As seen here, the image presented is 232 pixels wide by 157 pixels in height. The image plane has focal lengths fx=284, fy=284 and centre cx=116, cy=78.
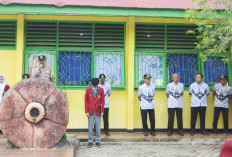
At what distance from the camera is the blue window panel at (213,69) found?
8.74 metres

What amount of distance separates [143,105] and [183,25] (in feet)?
9.36

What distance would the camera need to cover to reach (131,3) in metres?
7.84

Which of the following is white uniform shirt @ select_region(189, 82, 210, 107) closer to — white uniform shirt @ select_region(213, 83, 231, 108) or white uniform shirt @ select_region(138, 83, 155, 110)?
white uniform shirt @ select_region(213, 83, 231, 108)

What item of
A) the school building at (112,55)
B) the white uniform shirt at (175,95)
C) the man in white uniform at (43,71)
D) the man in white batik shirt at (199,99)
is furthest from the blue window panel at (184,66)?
the man in white uniform at (43,71)

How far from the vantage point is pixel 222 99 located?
8023 millimetres

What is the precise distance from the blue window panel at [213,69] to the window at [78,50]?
8.54 ft

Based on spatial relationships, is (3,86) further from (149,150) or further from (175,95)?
(175,95)

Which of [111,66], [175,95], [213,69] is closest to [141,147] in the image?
[175,95]

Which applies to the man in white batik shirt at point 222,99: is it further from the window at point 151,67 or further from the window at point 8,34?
the window at point 8,34

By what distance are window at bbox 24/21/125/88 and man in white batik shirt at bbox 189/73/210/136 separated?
2.05m

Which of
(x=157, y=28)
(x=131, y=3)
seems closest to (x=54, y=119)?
(x=131, y=3)

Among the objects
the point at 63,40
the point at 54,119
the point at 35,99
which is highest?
the point at 63,40

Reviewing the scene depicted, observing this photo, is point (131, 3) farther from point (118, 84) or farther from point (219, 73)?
point (219, 73)

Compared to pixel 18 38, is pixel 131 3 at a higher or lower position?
higher
